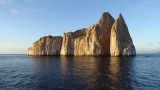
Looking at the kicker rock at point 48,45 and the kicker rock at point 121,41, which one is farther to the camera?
the kicker rock at point 48,45

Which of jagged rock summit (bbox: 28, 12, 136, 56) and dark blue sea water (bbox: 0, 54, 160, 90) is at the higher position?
jagged rock summit (bbox: 28, 12, 136, 56)

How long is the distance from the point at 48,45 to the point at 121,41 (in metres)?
78.2

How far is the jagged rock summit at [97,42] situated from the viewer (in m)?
134

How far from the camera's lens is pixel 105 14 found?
512 feet

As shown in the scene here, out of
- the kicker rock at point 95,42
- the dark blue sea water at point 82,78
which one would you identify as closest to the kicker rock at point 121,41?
the kicker rock at point 95,42

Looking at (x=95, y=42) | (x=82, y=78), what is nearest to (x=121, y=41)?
(x=95, y=42)

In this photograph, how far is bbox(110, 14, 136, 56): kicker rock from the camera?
130250mm

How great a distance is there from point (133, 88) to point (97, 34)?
398 feet

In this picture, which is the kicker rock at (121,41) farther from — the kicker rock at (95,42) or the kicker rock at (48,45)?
the kicker rock at (48,45)

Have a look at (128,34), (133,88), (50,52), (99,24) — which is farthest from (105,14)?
(133,88)

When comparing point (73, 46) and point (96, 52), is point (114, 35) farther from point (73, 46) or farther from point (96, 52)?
point (73, 46)

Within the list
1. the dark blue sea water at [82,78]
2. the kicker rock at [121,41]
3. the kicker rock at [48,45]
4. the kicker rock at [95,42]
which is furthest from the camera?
the kicker rock at [48,45]

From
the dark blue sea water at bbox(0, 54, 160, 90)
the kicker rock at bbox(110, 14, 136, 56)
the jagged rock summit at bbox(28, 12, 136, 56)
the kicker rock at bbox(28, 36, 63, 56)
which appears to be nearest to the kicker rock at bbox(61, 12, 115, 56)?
the jagged rock summit at bbox(28, 12, 136, 56)

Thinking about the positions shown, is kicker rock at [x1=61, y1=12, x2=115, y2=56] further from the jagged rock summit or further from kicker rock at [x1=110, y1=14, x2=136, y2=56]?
kicker rock at [x1=110, y1=14, x2=136, y2=56]
